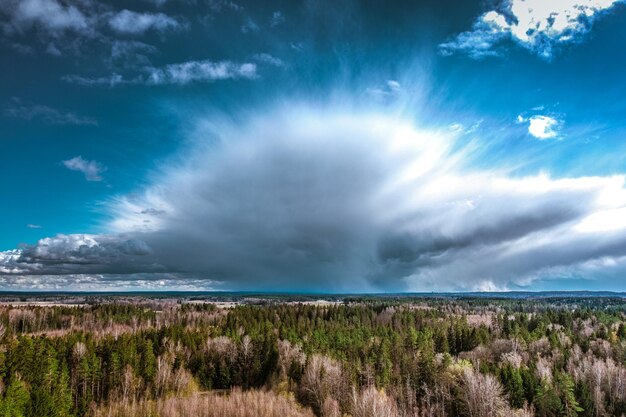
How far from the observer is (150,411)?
143 ft

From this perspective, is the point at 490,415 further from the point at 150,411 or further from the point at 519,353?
the point at 519,353

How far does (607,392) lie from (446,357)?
2691cm

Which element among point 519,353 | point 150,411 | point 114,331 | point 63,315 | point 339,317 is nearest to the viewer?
point 150,411

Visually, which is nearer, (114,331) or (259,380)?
(259,380)

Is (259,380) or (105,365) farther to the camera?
(259,380)

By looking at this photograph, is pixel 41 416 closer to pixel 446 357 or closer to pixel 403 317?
pixel 446 357

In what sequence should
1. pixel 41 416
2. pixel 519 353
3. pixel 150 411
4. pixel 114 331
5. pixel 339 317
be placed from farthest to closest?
pixel 339 317
pixel 114 331
pixel 519 353
pixel 150 411
pixel 41 416

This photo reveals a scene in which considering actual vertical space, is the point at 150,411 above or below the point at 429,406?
above

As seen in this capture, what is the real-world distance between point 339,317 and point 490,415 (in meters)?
97.4

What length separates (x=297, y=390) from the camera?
65.2m

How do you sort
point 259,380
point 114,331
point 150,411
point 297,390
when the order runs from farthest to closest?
1. point 114,331
2. point 259,380
3. point 297,390
4. point 150,411

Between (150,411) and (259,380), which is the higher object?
(150,411)

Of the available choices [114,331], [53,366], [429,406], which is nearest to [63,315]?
[114,331]

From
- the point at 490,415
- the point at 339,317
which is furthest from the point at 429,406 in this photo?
the point at 339,317
